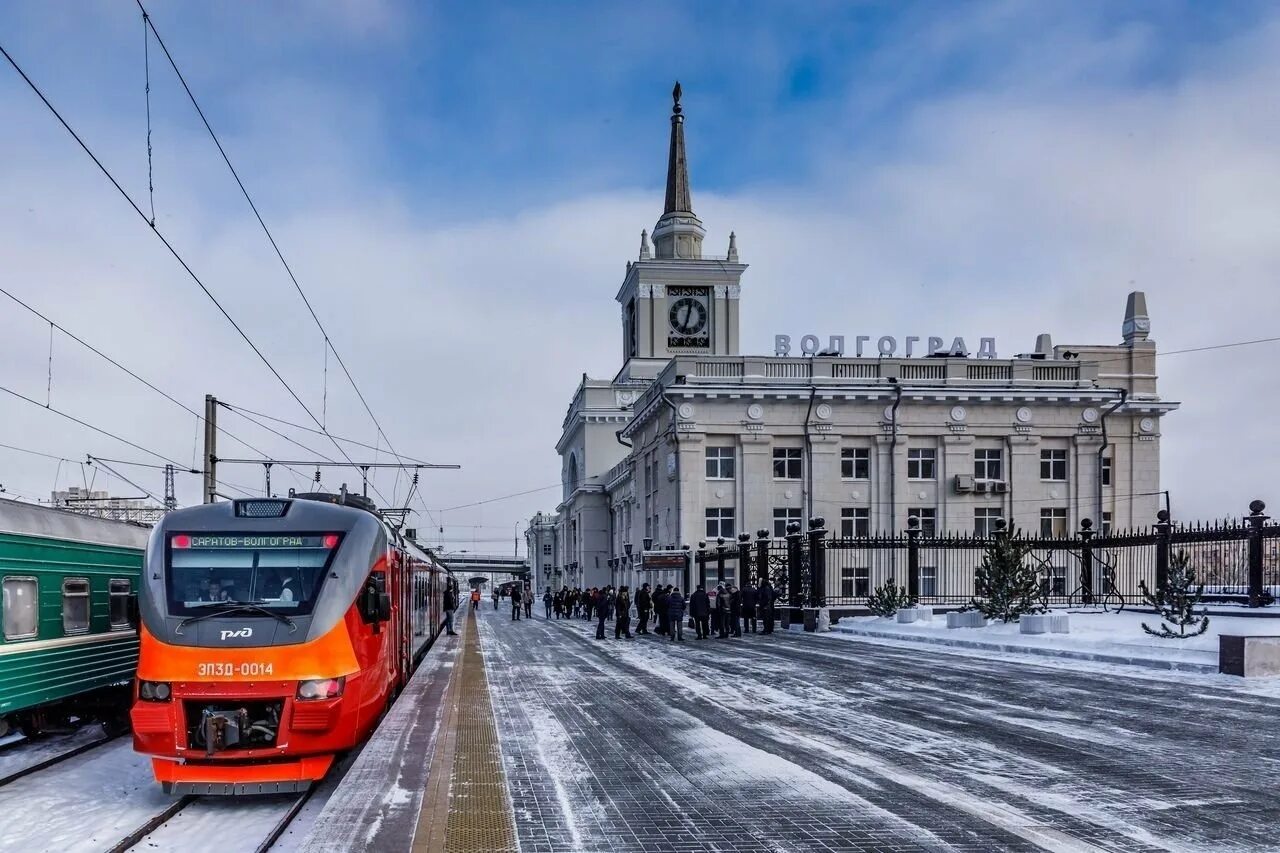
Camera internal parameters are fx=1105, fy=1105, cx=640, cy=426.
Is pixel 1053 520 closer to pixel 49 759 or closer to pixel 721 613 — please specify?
pixel 721 613

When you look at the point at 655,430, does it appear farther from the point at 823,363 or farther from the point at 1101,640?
the point at 1101,640

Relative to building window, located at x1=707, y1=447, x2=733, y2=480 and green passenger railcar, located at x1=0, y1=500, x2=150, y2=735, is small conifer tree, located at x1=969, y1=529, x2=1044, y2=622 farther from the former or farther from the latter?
building window, located at x1=707, y1=447, x2=733, y2=480

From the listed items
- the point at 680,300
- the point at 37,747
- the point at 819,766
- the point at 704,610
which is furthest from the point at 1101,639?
A: the point at 680,300

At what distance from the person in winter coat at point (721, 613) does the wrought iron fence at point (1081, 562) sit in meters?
2.89

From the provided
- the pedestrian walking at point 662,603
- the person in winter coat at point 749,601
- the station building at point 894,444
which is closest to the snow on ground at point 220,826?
the pedestrian walking at point 662,603

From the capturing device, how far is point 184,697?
902 cm

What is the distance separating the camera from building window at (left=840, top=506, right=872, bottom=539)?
4988 cm

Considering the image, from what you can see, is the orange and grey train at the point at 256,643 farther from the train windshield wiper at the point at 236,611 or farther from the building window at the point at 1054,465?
the building window at the point at 1054,465

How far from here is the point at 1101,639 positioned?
20.7 metres

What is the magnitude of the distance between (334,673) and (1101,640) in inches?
624

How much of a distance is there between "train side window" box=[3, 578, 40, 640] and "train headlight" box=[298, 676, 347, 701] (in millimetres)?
4291

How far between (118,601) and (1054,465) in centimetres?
4522

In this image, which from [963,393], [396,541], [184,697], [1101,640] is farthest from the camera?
[963,393]

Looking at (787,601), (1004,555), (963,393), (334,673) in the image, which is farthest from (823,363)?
(334,673)
